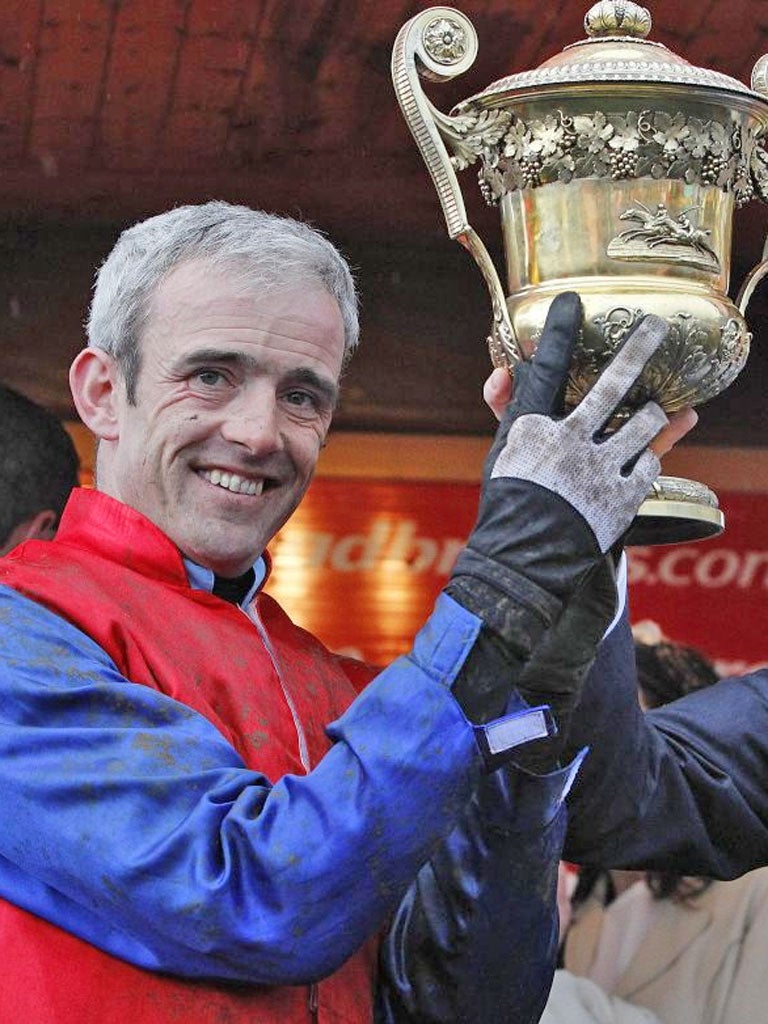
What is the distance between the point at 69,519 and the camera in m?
2.38

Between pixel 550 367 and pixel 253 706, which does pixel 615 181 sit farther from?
pixel 253 706

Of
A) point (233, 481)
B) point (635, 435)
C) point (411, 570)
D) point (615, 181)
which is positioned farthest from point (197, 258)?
point (411, 570)

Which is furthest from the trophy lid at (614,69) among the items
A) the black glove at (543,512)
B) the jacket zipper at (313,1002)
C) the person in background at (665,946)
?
the person in background at (665,946)

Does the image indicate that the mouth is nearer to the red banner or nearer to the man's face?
the man's face

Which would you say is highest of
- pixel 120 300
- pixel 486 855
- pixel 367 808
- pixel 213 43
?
pixel 213 43

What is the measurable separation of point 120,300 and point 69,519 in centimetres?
27

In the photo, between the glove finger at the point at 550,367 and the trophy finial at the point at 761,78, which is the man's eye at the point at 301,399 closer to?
the glove finger at the point at 550,367

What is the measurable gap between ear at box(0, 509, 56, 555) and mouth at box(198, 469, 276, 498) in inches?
57.3

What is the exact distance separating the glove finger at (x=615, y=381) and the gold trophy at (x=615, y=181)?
26 cm

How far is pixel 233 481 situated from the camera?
2305mm

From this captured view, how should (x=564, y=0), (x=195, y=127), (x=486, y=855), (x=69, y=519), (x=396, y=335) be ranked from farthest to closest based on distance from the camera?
(x=396, y=335) → (x=195, y=127) → (x=564, y=0) → (x=69, y=519) → (x=486, y=855)

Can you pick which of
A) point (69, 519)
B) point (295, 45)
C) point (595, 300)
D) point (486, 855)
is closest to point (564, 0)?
point (295, 45)

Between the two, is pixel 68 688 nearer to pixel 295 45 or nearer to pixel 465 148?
pixel 465 148

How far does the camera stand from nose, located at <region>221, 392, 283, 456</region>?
7.45ft
